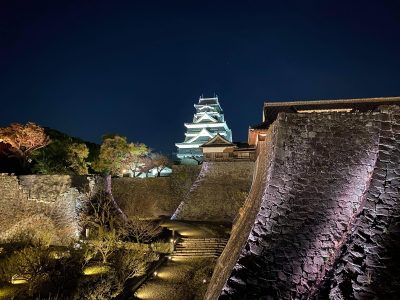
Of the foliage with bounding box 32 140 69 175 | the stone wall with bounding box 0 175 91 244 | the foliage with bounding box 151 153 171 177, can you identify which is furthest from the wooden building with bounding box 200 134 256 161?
the foliage with bounding box 32 140 69 175

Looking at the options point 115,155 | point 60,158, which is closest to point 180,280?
point 60,158

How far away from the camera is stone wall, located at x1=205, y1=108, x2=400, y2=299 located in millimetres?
5305

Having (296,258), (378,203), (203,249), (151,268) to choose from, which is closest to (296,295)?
(296,258)

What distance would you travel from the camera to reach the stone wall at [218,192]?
19.2 metres

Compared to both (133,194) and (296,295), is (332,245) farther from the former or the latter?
(133,194)

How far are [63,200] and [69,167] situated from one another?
6490 millimetres

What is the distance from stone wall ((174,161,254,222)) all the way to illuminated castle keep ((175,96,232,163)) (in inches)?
483

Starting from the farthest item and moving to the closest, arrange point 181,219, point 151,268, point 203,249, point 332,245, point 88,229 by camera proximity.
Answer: point 181,219
point 88,229
point 203,249
point 151,268
point 332,245

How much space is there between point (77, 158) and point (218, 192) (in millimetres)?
10569

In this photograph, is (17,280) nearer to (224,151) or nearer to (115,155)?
(115,155)

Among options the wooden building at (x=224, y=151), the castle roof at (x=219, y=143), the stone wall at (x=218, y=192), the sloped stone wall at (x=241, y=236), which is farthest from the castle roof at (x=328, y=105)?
the sloped stone wall at (x=241, y=236)

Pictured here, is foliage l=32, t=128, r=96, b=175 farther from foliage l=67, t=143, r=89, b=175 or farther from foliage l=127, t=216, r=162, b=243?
foliage l=127, t=216, r=162, b=243

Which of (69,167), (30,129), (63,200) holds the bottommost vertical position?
(63,200)

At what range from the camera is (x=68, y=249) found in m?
14.8
